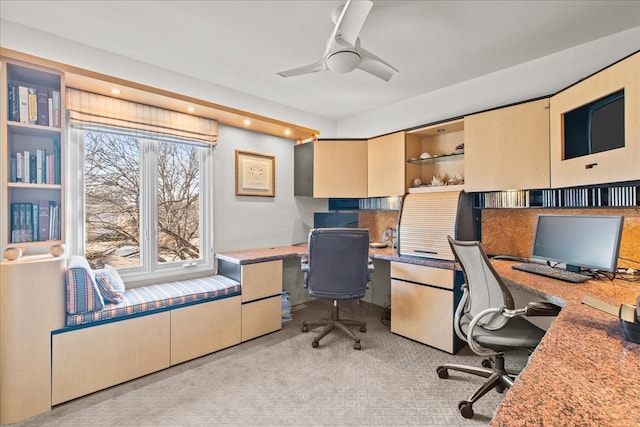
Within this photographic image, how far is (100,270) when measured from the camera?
2453 mm

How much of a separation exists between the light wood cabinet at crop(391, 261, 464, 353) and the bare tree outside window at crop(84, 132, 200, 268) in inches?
86.0

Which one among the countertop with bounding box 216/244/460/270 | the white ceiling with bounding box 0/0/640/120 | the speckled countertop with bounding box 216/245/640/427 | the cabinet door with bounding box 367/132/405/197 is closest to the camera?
the speckled countertop with bounding box 216/245/640/427

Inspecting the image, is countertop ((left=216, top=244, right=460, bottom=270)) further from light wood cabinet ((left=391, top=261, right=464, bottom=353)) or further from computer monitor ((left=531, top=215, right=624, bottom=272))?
computer monitor ((left=531, top=215, right=624, bottom=272))

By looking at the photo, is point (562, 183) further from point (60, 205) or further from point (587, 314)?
A: point (60, 205)

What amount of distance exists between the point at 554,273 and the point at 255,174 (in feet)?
9.80

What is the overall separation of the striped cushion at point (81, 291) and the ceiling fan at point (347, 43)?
2000 mm

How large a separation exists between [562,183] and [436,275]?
1167 millimetres

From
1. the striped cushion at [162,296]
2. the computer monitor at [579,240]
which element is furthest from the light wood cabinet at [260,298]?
the computer monitor at [579,240]

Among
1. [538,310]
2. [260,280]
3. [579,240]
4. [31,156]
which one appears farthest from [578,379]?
[31,156]

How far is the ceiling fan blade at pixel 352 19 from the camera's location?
1507 millimetres

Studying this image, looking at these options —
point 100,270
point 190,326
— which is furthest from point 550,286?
point 100,270

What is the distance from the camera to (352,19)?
5.33ft

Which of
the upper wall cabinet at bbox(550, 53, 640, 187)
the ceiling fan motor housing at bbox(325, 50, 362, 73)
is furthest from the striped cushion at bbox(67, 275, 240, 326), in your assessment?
the upper wall cabinet at bbox(550, 53, 640, 187)

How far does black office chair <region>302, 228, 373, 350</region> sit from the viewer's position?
2617 mm
